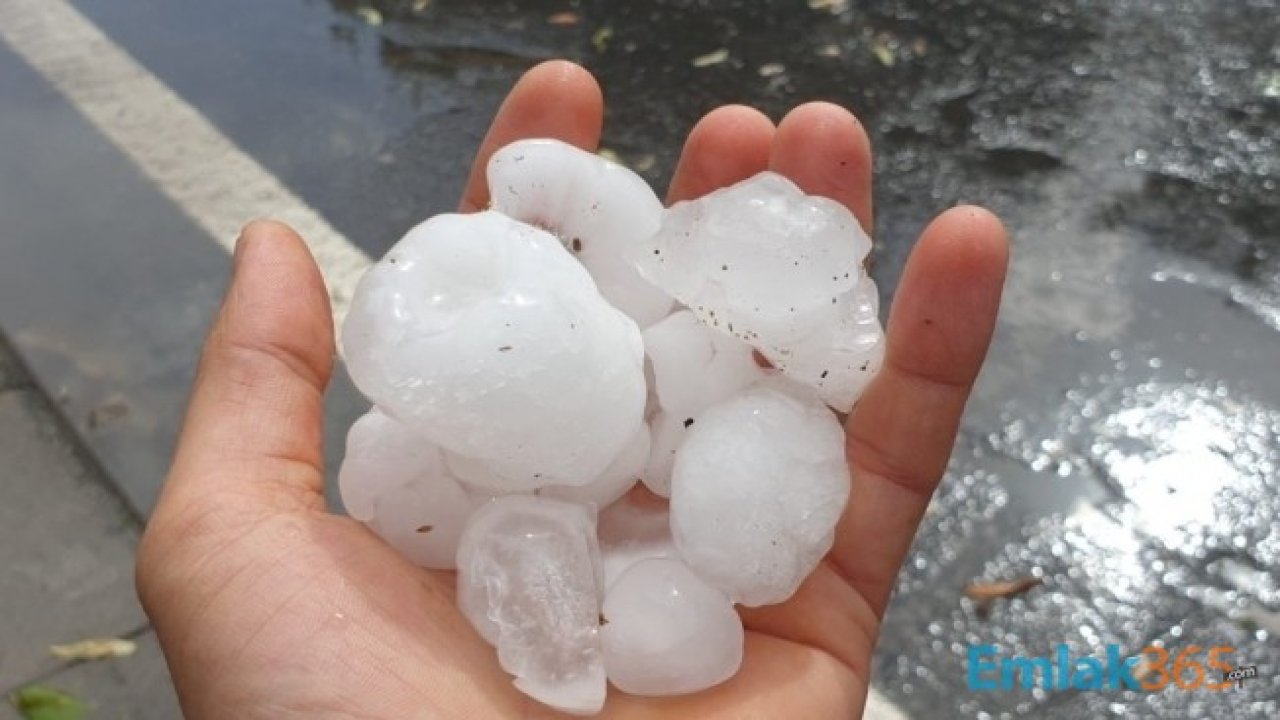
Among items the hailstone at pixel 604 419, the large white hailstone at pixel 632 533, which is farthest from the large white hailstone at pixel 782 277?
the large white hailstone at pixel 632 533

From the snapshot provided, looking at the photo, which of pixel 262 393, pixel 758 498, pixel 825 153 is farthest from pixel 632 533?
pixel 825 153

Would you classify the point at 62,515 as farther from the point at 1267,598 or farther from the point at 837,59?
the point at 837,59

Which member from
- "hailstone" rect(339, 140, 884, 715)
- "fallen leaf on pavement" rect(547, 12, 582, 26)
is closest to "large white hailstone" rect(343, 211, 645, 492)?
"hailstone" rect(339, 140, 884, 715)

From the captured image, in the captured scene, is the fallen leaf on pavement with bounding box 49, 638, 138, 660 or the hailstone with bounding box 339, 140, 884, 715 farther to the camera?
the fallen leaf on pavement with bounding box 49, 638, 138, 660

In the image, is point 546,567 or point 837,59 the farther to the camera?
point 837,59

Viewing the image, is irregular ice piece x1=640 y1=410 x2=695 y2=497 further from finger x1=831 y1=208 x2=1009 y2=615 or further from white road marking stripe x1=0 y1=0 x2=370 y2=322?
white road marking stripe x1=0 y1=0 x2=370 y2=322

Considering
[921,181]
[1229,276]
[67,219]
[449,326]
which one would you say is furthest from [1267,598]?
[67,219]

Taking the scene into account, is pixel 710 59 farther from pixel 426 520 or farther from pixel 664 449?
pixel 426 520
